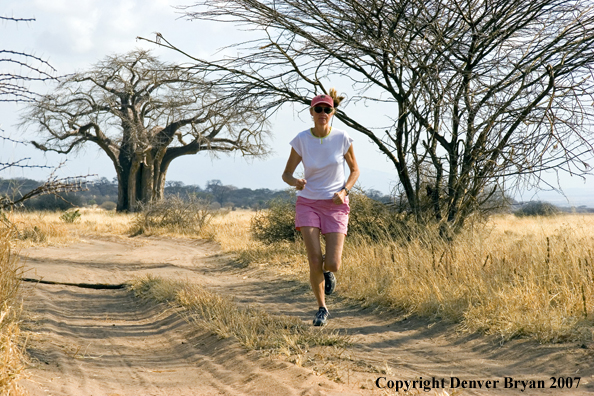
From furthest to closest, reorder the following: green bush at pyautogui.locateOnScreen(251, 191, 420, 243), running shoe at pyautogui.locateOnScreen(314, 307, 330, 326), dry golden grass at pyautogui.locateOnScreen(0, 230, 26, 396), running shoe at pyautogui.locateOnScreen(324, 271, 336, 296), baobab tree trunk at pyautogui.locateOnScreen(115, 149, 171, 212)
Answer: baobab tree trunk at pyautogui.locateOnScreen(115, 149, 171, 212)
green bush at pyautogui.locateOnScreen(251, 191, 420, 243)
running shoe at pyautogui.locateOnScreen(324, 271, 336, 296)
running shoe at pyautogui.locateOnScreen(314, 307, 330, 326)
dry golden grass at pyautogui.locateOnScreen(0, 230, 26, 396)

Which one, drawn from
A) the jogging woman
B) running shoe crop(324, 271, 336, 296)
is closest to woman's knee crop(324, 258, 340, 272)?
the jogging woman

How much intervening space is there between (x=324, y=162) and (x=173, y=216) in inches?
553

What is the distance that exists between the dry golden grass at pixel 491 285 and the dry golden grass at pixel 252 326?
1246mm

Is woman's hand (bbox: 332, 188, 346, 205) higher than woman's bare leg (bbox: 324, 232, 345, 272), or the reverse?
woman's hand (bbox: 332, 188, 346, 205)

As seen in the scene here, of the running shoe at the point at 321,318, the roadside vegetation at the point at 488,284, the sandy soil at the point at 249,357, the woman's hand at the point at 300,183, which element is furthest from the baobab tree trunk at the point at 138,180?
the woman's hand at the point at 300,183

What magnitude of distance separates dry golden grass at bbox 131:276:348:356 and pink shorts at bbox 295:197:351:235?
0.88m

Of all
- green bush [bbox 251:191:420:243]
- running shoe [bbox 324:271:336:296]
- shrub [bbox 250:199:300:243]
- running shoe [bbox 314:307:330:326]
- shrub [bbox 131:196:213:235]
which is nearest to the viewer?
running shoe [bbox 314:307:330:326]

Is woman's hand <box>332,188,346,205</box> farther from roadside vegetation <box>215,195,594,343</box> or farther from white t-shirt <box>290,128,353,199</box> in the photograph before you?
roadside vegetation <box>215,195,594,343</box>

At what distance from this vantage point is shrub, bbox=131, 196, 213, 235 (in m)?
17.9

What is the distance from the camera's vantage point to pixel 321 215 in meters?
4.74

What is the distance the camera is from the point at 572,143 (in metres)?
6.64

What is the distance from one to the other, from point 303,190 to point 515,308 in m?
2.02

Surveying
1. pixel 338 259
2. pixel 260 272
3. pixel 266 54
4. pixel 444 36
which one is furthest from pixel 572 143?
pixel 260 272

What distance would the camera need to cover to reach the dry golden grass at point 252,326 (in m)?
4.12
